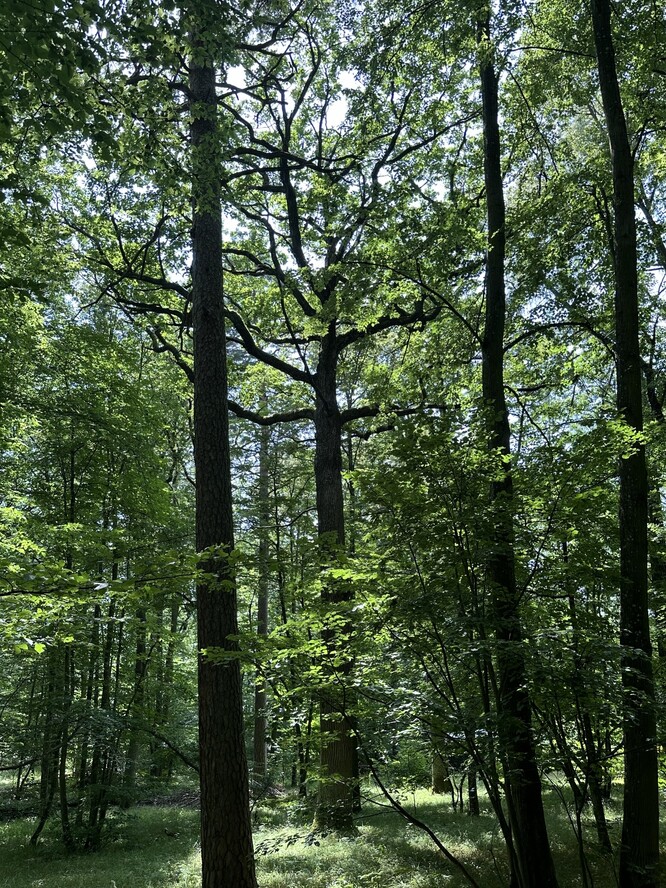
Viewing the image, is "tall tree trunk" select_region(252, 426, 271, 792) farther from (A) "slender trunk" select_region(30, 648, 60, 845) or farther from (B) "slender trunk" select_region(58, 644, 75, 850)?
(A) "slender trunk" select_region(30, 648, 60, 845)

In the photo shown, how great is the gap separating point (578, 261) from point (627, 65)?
2.34 m

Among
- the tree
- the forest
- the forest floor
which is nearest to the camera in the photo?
the forest

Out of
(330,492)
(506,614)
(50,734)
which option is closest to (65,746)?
(50,734)

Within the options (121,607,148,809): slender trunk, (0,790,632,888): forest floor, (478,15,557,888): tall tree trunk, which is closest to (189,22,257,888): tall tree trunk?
(0,790,632,888): forest floor

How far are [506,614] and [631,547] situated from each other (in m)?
1.51

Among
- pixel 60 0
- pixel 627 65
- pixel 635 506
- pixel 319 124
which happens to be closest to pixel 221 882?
pixel 635 506

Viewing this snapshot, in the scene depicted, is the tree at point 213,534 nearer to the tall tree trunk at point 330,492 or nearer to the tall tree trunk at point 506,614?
the tall tree trunk at point 506,614

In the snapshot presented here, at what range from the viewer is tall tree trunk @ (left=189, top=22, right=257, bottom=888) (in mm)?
4742

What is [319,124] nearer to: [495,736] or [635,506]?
[635,506]

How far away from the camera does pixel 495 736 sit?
335 centimetres

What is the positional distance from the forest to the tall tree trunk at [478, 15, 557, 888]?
3cm

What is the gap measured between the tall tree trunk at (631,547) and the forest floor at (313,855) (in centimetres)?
36

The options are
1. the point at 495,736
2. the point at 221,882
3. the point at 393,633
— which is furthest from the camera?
the point at 221,882

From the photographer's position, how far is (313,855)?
7.20m
